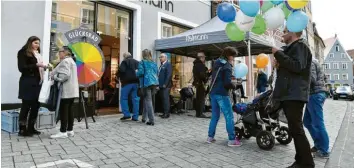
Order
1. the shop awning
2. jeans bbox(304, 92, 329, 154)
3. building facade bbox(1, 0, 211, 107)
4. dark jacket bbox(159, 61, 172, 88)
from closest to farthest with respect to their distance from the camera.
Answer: jeans bbox(304, 92, 329, 154)
building facade bbox(1, 0, 211, 107)
the shop awning
dark jacket bbox(159, 61, 172, 88)

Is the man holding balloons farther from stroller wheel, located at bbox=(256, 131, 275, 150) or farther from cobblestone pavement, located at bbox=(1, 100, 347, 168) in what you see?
stroller wheel, located at bbox=(256, 131, 275, 150)

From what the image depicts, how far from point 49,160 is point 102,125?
279cm

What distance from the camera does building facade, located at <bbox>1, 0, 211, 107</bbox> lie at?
19.8ft

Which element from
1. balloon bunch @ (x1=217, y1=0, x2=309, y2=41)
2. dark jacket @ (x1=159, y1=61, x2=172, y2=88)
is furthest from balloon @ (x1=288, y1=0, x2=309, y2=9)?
dark jacket @ (x1=159, y1=61, x2=172, y2=88)

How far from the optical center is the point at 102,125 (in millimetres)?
6332

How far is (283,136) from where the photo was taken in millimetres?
4750

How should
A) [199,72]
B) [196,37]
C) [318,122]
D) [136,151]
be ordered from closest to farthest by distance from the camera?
[318,122] < [136,151] < [199,72] < [196,37]

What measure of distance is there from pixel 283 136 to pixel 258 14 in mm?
2180

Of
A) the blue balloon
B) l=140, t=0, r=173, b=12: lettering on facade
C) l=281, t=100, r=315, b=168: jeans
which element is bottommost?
l=281, t=100, r=315, b=168: jeans

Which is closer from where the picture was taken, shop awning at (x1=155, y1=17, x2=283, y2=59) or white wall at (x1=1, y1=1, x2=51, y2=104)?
white wall at (x1=1, y1=1, x2=51, y2=104)

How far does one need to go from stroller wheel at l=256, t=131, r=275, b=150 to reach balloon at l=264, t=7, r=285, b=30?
69.1 inches

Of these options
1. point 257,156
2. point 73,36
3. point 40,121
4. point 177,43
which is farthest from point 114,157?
point 177,43

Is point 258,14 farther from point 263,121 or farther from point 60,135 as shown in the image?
point 60,135

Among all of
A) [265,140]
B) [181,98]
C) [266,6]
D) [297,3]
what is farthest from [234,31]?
[181,98]
